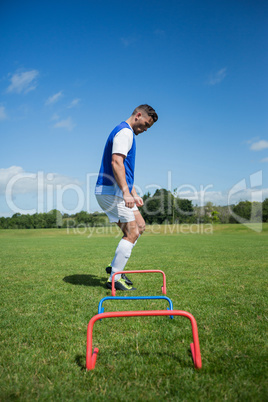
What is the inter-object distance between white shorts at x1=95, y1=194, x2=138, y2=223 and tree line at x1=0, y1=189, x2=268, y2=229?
46.1 metres

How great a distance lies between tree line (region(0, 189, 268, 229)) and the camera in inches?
2261

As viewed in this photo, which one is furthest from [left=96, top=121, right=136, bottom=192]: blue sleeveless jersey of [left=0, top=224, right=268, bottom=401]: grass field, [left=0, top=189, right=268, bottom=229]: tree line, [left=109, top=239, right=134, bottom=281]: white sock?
[left=0, top=189, right=268, bottom=229]: tree line

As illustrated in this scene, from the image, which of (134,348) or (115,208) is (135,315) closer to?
(134,348)

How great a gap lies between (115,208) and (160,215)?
71684 mm

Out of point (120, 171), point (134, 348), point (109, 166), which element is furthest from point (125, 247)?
point (134, 348)

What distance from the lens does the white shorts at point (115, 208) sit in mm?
4668

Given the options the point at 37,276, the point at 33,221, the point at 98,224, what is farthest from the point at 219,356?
the point at 33,221

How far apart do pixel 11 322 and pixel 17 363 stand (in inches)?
44.1

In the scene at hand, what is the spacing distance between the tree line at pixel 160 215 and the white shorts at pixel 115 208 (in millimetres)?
46064

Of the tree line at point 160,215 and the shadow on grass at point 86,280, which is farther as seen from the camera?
the tree line at point 160,215

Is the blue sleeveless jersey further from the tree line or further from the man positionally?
the tree line

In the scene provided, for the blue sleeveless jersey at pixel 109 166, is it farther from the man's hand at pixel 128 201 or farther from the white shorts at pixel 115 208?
the man's hand at pixel 128 201

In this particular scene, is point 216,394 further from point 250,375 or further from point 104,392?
point 104,392

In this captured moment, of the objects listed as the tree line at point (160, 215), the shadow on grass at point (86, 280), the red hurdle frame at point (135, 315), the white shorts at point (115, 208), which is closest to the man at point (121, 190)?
the white shorts at point (115, 208)
